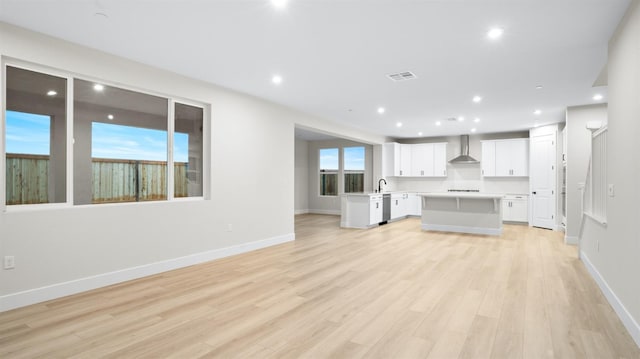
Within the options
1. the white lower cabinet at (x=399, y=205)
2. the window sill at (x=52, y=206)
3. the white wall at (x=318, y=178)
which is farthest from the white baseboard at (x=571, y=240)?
the window sill at (x=52, y=206)

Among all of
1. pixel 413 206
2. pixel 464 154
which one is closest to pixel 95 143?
pixel 413 206

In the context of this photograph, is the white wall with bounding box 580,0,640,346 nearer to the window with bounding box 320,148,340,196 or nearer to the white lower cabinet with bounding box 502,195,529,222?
the white lower cabinet with bounding box 502,195,529,222

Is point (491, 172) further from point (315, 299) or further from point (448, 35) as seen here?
point (315, 299)

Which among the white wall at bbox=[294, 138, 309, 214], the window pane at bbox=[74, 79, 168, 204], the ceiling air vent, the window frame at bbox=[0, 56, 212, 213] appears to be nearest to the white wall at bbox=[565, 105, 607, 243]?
the ceiling air vent

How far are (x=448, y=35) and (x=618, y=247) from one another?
2.45 meters

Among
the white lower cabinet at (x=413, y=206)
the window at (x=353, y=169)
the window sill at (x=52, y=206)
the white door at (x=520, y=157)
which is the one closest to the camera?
the window sill at (x=52, y=206)

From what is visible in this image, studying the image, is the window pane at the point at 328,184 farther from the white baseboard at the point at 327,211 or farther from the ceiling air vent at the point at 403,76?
the ceiling air vent at the point at 403,76

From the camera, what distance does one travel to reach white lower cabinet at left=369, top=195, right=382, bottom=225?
834cm

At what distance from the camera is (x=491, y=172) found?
9656 mm

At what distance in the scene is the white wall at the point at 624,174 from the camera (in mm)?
2490

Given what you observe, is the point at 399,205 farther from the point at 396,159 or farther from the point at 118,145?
the point at 118,145

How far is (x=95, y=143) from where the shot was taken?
Answer: 12.6ft

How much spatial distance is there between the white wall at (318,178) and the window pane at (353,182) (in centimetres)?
13

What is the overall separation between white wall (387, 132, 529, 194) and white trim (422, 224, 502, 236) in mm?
2905
